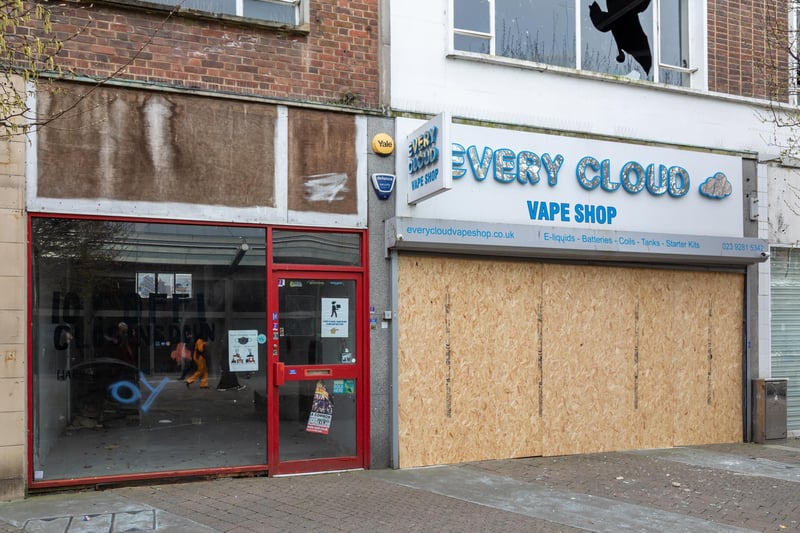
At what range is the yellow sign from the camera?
8828 mm

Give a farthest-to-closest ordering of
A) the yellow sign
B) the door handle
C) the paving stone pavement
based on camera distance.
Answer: the yellow sign
the door handle
the paving stone pavement

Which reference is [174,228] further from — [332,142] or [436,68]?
[436,68]

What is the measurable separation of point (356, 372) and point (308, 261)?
4.52 ft

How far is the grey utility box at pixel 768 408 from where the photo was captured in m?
11.0

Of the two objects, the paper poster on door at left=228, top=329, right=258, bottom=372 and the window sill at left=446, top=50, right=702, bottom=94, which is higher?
the window sill at left=446, top=50, right=702, bottom=94

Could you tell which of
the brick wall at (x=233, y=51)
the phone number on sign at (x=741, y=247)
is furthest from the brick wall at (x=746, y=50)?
the brick wall at (x=233, y=51)

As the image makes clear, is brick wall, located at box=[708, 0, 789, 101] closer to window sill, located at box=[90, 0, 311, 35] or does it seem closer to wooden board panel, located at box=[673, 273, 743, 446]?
wooden board panel, located at box=[673, 273, 743, 446]

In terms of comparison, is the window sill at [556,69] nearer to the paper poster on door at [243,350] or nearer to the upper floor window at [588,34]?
the upper floor window at [588,34]

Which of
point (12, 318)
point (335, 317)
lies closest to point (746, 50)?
point (335, 317)

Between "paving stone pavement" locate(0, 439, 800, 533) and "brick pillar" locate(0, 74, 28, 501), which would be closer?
"paving stone pavement" locate(0, 439, 800, 533)

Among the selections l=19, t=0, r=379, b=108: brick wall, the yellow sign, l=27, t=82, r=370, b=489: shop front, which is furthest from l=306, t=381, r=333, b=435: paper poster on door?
l=19, t=0, r=379, b=108: brick wall

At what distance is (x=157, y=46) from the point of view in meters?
7.97

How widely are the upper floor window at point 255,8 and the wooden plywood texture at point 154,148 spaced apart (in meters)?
1.05

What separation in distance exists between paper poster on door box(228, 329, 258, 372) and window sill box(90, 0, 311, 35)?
330 centimetres
